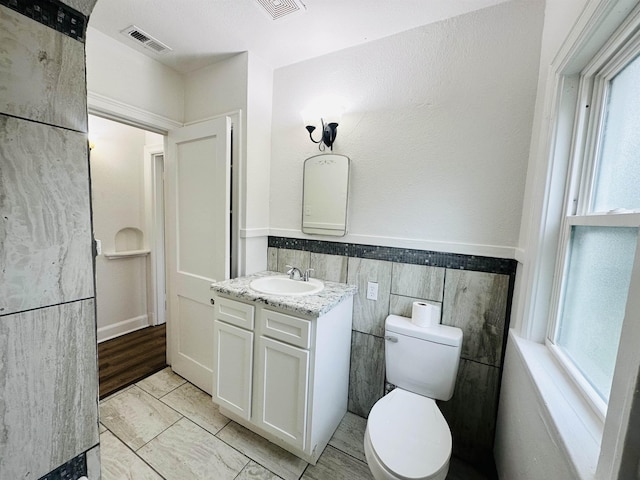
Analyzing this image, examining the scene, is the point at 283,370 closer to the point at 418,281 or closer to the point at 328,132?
the point at 418,281

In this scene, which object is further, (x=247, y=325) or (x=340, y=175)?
(x=340, y=175)

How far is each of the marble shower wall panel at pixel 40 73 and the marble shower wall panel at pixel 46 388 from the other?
17.8 inches

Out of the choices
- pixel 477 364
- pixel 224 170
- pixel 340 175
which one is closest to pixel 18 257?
pixel 224 170

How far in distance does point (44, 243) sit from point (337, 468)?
5.49 ft

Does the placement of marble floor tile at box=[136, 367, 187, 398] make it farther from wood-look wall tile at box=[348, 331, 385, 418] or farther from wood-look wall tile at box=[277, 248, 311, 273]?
wood-look wall tile at box=[348, 331, 385, 418]

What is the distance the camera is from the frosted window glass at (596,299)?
2.49 ft

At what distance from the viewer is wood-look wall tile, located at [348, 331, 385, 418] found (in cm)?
172

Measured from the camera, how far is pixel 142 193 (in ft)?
9.43

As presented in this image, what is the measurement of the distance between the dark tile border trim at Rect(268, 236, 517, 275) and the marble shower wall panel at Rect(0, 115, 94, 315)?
1350 mm

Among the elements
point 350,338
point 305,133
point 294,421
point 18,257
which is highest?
point 305,133

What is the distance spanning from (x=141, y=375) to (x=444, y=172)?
8.91ft

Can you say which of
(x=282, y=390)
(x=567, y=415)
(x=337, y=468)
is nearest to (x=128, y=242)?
(x=282, y=390)

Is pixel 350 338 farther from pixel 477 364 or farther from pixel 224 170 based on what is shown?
pixel 224 170

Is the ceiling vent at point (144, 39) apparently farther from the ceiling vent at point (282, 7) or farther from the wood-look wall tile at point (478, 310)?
the wood-look wall tile at point (478, 310)
